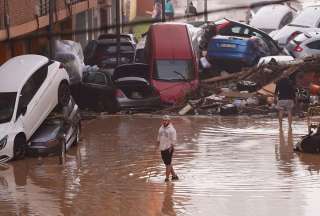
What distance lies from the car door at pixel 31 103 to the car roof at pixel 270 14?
2011 centimetres

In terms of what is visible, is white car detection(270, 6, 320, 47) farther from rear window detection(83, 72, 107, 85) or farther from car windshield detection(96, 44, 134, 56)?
rear window detection(83, 72, 107, 85)

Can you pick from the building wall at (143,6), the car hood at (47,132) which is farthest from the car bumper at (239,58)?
the building wall at (143,6)

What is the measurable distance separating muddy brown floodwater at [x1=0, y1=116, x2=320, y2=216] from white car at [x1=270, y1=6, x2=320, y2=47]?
11849 mm

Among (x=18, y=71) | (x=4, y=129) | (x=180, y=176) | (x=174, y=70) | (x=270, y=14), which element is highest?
(x=270, y=14)

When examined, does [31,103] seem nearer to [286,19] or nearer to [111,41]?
[111,41]

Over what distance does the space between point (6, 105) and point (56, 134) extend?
4.73 feet

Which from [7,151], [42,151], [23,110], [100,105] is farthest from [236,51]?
[7,151]

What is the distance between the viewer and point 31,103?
20.6m

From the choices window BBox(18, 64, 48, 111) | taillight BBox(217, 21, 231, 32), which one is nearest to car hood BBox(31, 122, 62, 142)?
window BBox(18, 64, 48, 111)

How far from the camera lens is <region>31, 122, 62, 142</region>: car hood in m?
20.1

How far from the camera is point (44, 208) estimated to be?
1484cm

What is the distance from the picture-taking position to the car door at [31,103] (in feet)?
65.9

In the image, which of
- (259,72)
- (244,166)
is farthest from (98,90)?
(244,166)

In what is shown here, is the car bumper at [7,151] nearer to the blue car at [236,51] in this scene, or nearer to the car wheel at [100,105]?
the car wheel at [100,105]
